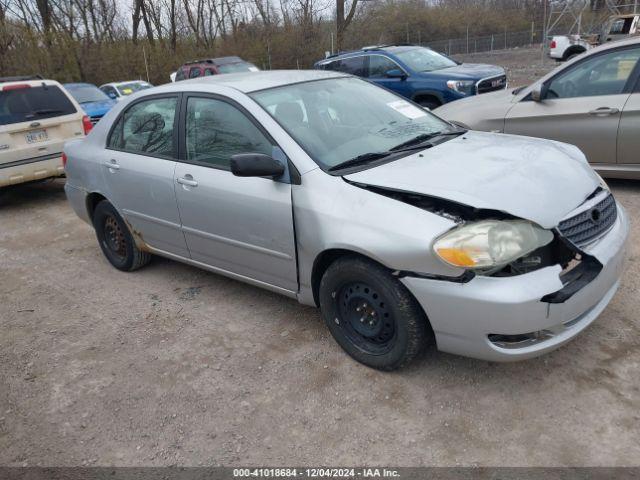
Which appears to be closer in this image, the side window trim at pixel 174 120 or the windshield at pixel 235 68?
the side window trim at pixel 174 120

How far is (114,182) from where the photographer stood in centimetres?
455

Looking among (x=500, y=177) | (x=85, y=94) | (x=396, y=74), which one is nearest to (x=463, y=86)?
(x=396, y=74)

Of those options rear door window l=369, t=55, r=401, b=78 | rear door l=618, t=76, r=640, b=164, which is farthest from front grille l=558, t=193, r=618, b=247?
rear door window l=369, t=55, r=401, b=78

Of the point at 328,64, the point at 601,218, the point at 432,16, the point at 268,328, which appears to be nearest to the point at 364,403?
the point at 268,328

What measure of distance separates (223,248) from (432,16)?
40.4 meters

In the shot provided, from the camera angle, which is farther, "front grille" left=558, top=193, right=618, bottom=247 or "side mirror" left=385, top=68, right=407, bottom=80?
"side mirror" left=385, top=68, right=407, bottom=80

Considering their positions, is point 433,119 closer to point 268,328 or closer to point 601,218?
point 601,218

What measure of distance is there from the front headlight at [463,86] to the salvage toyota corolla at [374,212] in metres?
5.42

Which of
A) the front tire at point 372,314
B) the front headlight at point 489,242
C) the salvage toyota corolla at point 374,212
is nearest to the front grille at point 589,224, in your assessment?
the salvage toyota corolla at point 374,212

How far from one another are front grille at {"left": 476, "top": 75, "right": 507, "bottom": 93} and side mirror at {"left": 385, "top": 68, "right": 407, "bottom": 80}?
141 cm

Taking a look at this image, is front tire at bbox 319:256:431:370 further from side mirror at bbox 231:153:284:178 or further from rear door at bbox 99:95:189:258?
rear door at bbox 99:95:189:258

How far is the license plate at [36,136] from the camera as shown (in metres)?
7.32

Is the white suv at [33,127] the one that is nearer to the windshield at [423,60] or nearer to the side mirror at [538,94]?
the windshield at [423,60]

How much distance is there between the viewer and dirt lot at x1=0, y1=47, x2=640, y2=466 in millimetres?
2586
